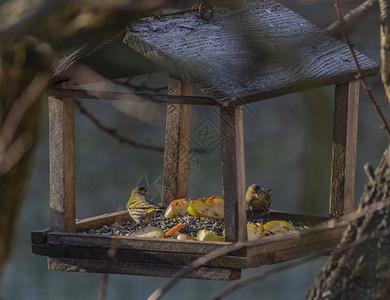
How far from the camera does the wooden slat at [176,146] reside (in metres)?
2.29

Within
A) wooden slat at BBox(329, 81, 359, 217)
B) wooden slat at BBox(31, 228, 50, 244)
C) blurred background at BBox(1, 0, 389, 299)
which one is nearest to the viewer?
wooden slat at BBox(31, 228, 50, 244)

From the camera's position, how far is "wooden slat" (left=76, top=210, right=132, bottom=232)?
2.03 m

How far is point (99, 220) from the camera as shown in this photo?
210 cm

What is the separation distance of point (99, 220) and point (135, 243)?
36cm

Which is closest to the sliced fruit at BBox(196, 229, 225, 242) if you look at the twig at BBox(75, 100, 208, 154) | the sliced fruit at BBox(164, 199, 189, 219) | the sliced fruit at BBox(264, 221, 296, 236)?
the sliced fruit at BBox(264, 221, 296, 236)

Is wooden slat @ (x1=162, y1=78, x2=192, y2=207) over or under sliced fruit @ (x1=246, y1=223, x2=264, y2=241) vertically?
over

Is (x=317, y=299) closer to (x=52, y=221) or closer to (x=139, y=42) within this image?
(x=139, y=42)

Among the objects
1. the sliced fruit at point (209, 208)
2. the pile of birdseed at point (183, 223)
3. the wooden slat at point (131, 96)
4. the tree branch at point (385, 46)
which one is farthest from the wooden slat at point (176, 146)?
the tree branch at point (385, 46)

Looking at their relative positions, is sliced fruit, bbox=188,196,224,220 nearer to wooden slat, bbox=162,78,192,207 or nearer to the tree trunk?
wooden slat, bbox=162,78,192,207

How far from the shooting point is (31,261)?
4926mm

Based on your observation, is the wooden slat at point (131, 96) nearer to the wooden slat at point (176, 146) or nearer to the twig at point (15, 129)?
the wooden slat at point (176, 146)

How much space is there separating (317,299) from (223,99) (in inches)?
24.2

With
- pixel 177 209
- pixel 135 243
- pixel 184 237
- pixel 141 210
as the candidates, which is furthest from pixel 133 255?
pixel 177 209

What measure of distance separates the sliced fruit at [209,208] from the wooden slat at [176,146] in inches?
10.6
